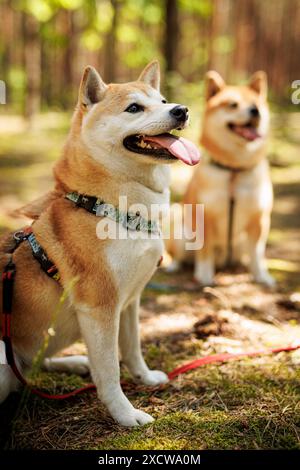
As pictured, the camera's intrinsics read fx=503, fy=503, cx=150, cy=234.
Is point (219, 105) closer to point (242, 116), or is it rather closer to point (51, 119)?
point (242, 116)

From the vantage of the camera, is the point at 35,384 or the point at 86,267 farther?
the point at 35,384

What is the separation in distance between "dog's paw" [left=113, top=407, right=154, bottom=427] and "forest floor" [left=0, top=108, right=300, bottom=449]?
35 mm

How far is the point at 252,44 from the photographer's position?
82.0ft

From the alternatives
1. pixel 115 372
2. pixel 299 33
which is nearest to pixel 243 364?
pixel 115 372

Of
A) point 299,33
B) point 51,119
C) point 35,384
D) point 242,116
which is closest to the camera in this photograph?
point 35,384

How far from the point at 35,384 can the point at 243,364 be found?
1.19 m

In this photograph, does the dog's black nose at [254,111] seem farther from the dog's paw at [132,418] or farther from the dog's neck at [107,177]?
the dog's paw at [132,418]

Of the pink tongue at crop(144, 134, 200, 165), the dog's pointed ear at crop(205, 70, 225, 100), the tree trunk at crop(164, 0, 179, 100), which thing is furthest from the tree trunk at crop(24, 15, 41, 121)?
the pink tongue at crop(144, 134, 200, 165)

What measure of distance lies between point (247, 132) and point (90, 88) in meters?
2.34

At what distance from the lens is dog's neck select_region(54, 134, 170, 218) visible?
238 cm

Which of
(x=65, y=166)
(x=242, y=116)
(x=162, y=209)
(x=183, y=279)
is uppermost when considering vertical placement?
(x=242, y=116)

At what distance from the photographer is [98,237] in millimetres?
2309

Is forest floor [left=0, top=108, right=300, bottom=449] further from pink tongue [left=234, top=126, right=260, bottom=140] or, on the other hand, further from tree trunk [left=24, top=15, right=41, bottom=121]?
tree trunk [left=24, top=15, right=41, bottom=121]

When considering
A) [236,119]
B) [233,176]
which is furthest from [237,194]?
[236,119]
